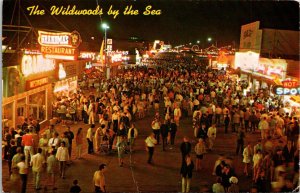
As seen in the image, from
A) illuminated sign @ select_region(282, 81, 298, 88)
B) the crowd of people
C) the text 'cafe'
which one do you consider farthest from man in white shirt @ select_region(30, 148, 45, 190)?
illuminated sign @ select_region(282, 81, 298, 88)

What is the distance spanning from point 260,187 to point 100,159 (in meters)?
6.23

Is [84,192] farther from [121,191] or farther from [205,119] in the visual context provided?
[205,119]

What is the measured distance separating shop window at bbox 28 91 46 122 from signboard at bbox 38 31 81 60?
9.23 feet

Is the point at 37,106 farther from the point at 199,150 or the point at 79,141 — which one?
the point at 199,150

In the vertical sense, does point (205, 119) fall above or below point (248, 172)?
above

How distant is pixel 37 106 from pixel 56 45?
3.74 m

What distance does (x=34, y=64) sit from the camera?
58.5ft

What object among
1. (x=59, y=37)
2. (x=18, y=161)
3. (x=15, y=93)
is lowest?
(x=18, y=161)

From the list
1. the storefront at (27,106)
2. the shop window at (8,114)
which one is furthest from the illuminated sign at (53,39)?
the shop window at (8,114)

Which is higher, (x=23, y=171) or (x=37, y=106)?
(x=37, y=106)

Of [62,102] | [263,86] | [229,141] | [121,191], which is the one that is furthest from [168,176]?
[263,86]

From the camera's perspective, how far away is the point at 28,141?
12.7m

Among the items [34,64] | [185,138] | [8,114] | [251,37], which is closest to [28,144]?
[8,114]

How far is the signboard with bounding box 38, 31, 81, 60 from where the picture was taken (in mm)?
17438
